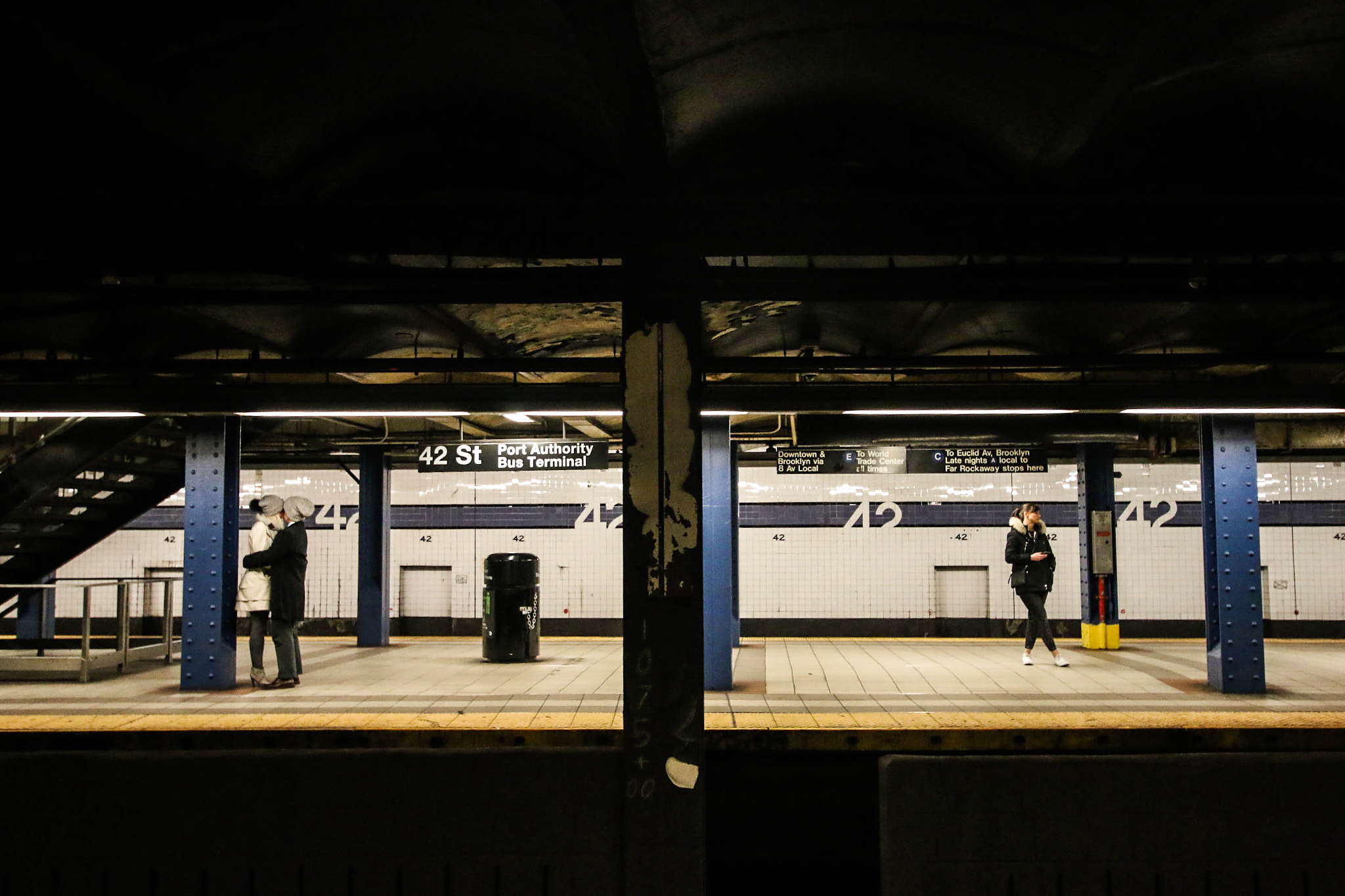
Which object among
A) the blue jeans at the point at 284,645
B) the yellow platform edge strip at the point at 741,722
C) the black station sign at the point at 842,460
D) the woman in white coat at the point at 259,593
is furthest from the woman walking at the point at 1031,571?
the woman in white coat at the point at 259,593

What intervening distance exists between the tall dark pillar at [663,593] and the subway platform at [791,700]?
6.20ft

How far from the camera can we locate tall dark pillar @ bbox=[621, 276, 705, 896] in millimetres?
3309

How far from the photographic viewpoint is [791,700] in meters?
7.05

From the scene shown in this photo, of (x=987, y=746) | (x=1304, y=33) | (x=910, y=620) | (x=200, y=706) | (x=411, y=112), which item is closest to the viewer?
(x=1304, y=33)

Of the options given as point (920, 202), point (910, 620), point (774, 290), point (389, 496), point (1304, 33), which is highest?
point (1304, 33)

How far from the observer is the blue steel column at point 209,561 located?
7.99 metres

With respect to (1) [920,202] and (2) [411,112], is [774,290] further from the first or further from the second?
(2) [411,112]

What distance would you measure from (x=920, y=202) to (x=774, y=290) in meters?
0.71

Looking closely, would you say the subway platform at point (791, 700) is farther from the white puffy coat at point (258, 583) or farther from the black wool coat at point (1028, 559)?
the black wool coat at point (1028, 559)

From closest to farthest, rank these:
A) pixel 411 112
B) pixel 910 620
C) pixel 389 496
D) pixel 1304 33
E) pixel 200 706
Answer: pixel 1304 33 < pixel 411 112 < pixel 200 706 < pixel 389 496 < pixel 910 620

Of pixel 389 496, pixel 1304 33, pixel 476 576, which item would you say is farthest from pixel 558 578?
pixel 1304 33

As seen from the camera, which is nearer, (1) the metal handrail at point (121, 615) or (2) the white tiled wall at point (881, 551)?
(1) the metal handrail at point (121, 615)

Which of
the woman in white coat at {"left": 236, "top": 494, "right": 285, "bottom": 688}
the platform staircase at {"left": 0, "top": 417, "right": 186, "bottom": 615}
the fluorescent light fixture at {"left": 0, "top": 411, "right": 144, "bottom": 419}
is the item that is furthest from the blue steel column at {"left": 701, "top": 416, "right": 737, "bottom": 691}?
the platform staircase at {"left": 0, "top": 417, "right": 186, "bottom": 615}

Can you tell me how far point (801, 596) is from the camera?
43.2 feet
